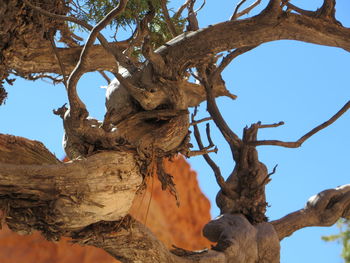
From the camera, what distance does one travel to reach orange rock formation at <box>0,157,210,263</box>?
7.44 metres

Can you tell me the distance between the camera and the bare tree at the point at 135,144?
253cm

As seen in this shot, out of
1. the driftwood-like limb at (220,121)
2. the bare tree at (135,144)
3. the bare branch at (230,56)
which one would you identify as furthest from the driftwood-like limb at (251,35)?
the driftwood-like limb at (220,121)

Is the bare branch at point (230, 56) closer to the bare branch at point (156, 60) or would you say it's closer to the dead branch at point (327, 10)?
the dead branch at point (327, 10)

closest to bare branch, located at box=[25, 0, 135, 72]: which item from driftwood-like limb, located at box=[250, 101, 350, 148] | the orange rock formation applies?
driftwood-like limb, located at box=[250, 101, 350, 148]

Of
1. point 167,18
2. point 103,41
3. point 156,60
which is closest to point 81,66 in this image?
point 103,41

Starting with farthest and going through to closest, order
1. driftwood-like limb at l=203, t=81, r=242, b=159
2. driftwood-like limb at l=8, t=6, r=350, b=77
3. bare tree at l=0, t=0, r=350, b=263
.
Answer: driftwood-like limb at l=203, t=81, r=242, b=159
driftwood-like limb at l=8, t=6, r=350, b=77
bare tree at l=0, t=0, r=350, b=263

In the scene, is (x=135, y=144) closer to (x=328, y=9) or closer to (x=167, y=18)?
(x=167, y=18)

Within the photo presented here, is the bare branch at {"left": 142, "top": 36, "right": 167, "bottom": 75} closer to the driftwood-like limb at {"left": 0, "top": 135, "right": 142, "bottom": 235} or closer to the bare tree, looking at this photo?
the bare tree

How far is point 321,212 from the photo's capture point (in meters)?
4.01

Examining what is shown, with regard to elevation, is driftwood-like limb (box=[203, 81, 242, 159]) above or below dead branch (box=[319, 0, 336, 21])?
below

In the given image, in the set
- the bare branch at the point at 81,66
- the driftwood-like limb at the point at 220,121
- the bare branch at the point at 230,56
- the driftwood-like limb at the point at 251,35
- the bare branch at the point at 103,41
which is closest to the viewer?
the bare branch at the point at 81,66

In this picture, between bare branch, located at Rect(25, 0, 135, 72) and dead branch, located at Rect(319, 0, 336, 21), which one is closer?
bare branch, located at Rect(25, 0, 135, 72)

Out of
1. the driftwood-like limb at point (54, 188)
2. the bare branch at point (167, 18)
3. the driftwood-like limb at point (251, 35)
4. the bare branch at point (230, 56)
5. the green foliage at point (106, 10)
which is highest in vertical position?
the green foliage at point (106, 10)

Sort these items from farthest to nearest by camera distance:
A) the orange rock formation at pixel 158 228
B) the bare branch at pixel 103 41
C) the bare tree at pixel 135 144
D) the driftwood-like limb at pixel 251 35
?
the orange rock formation at pixel 158 228 < the driftwood-like limb at pixel 251 35 < the bare branch at pixel 103 41 < the bare tree at pixel 135 144
